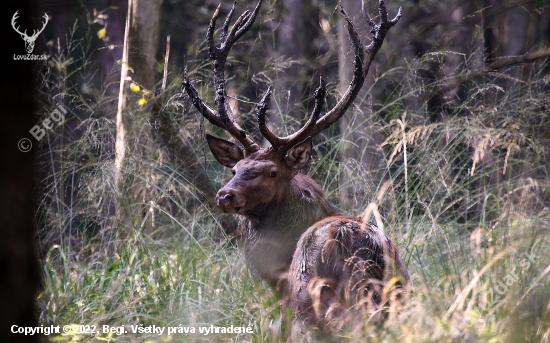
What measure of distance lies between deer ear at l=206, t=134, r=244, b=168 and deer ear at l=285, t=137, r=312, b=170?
0.49m

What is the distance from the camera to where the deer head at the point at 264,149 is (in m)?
3.34

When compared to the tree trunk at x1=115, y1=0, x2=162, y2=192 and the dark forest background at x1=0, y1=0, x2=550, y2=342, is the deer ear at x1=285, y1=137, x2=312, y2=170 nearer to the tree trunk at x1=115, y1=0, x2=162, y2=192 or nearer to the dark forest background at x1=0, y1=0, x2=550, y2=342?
the dark forest background at x1=0, y1=0, x2=550, y2=342

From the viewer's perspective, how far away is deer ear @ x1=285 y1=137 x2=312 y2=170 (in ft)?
11.5

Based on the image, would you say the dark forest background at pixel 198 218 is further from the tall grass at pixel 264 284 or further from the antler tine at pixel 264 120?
the antler tine at pixel 264 120

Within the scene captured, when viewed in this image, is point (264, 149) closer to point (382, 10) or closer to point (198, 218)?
point (198, 218)

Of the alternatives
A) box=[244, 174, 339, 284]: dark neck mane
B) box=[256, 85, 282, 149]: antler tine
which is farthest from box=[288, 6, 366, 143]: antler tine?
box=[244, 174, 339, 284]: dark neck mane

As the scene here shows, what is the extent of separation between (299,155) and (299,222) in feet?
1.51

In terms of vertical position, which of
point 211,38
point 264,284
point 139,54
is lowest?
point 264,284

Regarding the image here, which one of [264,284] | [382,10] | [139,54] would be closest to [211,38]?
[382,10]

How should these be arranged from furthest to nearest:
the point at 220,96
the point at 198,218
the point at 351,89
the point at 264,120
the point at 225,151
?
the point at 198,218 < the point at 225,151 < the point at 220,96 < the point at 351,89 < the point at 264,120

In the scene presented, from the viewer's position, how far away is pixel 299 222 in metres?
3.46

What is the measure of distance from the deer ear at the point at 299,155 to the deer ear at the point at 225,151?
0.49m

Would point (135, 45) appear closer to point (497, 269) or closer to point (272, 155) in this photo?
point (272, 155)

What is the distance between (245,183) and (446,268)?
1.45 metres
